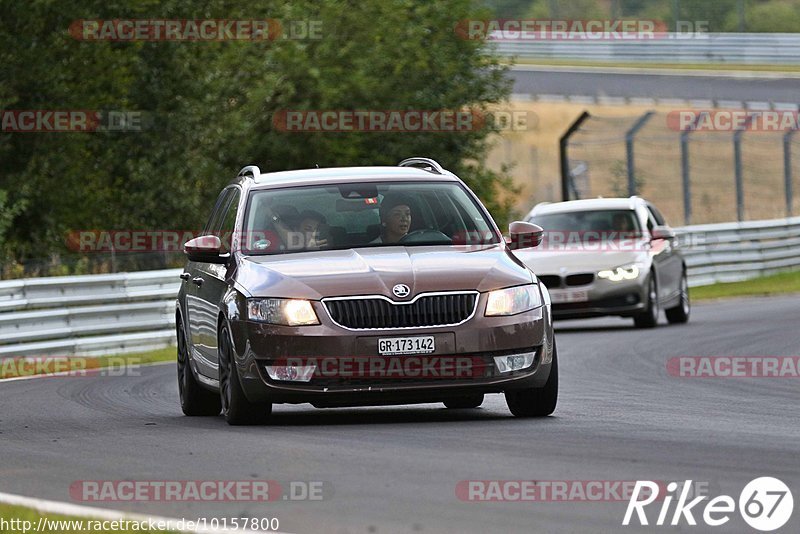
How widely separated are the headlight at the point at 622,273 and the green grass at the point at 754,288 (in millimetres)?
7735

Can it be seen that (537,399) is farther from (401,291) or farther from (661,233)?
(661,233)

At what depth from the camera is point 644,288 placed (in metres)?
21.8

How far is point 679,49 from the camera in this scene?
5756 centimetres

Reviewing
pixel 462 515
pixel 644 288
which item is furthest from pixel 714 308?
pixel 462 515

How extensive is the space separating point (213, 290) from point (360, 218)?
1.05 meters

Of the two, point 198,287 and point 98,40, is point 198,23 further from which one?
point 198,287

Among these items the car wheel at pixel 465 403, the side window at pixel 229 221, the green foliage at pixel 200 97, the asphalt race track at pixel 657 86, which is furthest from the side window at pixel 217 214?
the asphalt race track at pixel 657 86

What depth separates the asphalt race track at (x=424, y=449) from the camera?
7.12m

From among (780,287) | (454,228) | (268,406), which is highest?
(454,228)

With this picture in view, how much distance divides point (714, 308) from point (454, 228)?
15010mm

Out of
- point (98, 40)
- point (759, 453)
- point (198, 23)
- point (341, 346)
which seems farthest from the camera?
point (198, 23)

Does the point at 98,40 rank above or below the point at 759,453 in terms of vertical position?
above
